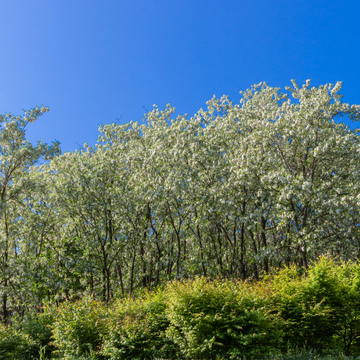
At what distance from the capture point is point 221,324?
29.2 feet

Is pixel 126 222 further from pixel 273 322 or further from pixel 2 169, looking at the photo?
pixel 273 322

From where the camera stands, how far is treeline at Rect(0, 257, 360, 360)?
8750 millimetres

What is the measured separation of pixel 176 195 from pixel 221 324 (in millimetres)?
9310

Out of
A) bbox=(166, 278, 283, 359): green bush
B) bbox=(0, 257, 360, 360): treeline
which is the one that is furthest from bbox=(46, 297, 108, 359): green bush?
bbox=(166, 278, 283, 359): green bush

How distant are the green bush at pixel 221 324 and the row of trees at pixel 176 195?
6847 millimetres

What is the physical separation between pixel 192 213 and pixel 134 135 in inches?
243

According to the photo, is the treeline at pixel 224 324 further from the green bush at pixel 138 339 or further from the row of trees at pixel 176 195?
the row of trees at pixel 176 195

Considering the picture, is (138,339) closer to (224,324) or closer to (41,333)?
(224,324)

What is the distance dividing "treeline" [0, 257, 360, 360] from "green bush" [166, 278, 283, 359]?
24mm

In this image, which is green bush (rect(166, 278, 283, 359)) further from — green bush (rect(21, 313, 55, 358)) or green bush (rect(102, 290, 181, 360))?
green bush (rect(21, 313, 55, 358))

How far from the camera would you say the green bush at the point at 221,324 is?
28.2 feet

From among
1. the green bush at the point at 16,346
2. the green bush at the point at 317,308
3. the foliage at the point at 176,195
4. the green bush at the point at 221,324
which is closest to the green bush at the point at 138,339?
the green bush at the point at 221,324

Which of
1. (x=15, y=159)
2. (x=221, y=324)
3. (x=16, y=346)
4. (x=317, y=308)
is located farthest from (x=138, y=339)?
(x=15, y=159)

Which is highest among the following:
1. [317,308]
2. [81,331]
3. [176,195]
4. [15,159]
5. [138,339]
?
[15,159]
